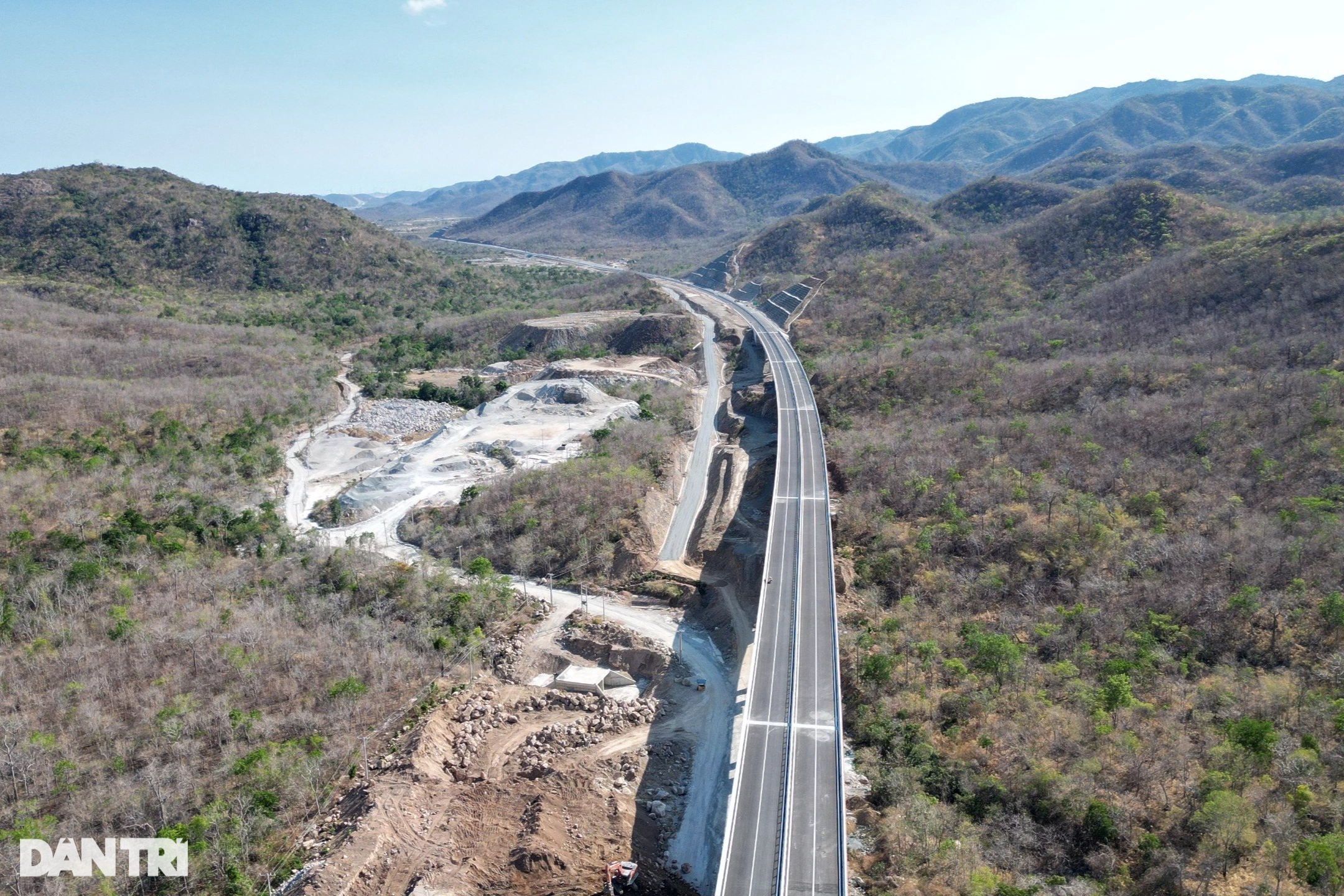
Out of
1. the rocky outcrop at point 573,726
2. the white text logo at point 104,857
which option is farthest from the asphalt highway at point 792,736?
the white text logo at point 104,857

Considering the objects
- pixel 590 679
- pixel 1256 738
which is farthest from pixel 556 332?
pixel 1256 738

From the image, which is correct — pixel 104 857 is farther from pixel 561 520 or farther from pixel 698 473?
pixel 698 473

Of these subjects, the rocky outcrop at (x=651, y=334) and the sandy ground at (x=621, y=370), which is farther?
the rocky outcrop at (x=651, y=334)

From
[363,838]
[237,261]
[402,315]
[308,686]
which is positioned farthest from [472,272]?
[363,838]

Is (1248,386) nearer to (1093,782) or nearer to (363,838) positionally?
(1093,782)

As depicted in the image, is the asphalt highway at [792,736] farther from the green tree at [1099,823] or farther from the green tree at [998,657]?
the green tree at [1099,823]

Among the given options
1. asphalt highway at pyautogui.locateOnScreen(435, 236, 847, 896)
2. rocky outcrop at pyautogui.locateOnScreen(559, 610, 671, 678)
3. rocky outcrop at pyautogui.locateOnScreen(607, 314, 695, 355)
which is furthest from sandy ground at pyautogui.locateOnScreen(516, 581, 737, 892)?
rocky outcrop at pyautogui.locateOnScreen(607, 314, 695, 355)

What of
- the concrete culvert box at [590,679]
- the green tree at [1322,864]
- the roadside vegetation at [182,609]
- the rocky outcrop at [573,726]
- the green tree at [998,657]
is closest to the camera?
the green tree at [1322,864]
